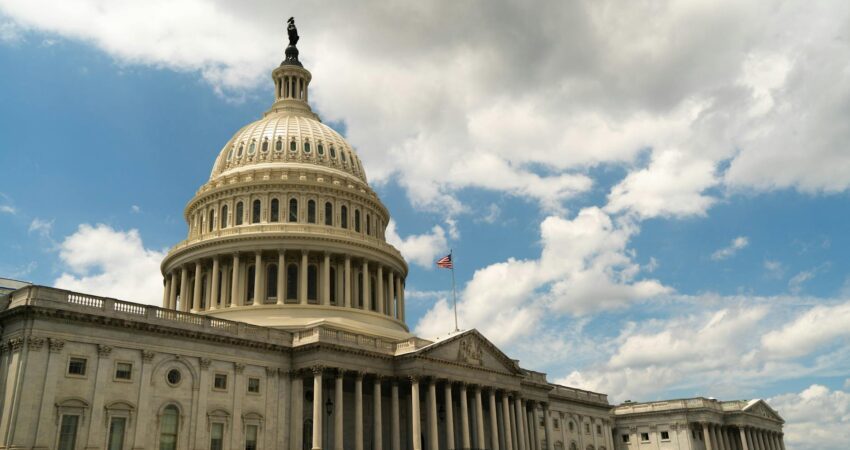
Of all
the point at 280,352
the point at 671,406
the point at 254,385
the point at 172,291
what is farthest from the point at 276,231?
the point at 671,406

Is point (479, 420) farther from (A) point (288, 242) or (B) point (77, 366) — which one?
(B) point (77, 366)

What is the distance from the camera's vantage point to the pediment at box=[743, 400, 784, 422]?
114 m

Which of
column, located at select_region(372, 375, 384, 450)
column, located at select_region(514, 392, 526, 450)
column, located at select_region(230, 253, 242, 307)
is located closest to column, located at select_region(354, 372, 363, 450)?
column, located at select_region(372, 375, 384, 450)

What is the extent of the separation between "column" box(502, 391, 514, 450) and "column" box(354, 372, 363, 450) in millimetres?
16302

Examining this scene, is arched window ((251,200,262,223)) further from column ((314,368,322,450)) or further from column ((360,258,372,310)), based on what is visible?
column ((314,368,322,450))

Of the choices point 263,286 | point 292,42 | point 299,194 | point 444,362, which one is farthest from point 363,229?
point 292,42

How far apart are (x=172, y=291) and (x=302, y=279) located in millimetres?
15992

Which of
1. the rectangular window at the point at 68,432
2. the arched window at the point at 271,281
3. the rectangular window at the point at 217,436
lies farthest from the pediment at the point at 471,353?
the rectangular window at the point at 68,432

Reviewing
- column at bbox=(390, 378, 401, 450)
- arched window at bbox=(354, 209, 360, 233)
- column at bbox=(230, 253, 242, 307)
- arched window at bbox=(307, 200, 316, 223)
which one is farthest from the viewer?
arched window at bbox=(354, 209, 360, 233)

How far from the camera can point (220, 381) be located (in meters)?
55.7

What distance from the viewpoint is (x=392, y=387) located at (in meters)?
63.4

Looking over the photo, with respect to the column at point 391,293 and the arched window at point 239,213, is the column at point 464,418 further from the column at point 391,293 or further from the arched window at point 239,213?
the arched window at point 239,213

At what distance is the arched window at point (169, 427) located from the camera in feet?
169

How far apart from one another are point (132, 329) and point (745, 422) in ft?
302
